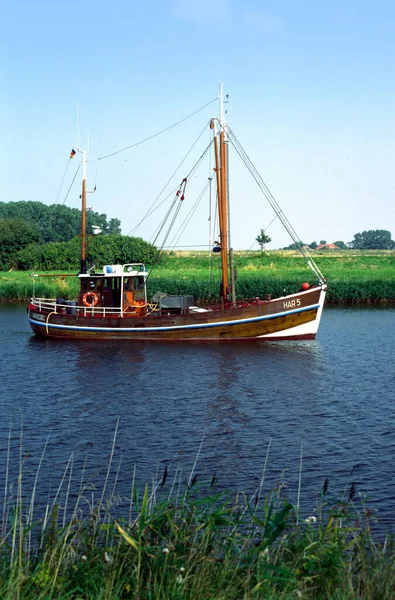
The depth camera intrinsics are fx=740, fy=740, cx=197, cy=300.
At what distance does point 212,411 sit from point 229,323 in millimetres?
15797

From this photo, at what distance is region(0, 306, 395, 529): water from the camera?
16938 millimetres

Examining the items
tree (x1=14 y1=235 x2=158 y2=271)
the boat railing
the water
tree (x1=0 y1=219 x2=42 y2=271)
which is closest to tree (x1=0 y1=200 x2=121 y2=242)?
tree (x1=0 y1=219 x2=42 y2=271)

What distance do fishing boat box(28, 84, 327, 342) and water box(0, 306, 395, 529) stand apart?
2.73 feet

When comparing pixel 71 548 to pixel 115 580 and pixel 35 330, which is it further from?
pixel 35 330

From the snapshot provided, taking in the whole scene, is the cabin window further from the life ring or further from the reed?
the reed

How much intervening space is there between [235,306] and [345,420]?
17.5 meters

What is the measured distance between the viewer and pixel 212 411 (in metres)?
23.7

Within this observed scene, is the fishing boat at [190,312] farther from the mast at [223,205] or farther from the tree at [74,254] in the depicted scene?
the tree at [74,254]

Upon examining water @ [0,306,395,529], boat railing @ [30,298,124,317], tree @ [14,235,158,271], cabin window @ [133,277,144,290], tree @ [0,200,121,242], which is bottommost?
water @ [0,306,395,529]

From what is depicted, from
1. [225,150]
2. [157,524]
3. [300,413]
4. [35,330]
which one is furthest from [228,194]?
[157,524]

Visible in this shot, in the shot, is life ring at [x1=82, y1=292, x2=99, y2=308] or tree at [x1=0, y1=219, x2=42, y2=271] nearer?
life ring at [x1=82, y1=292, x2=99, y2=308]

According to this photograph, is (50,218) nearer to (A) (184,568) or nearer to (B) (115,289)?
(B) (115,289)

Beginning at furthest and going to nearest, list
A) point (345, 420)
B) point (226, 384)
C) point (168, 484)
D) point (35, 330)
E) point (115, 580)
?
1. point (35, 330)
2. point (226, 384)
3. point (345, 420)
4. point (168, 484)
5. point (115, 580)

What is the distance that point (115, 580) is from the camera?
328 inches
